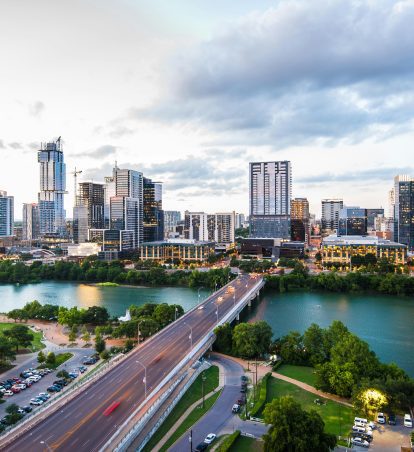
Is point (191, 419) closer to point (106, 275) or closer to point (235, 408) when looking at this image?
point (235, 408)

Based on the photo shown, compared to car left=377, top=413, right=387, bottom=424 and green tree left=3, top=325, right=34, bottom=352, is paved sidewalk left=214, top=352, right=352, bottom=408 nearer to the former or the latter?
car left=377, top=413, right=387, bottom=424

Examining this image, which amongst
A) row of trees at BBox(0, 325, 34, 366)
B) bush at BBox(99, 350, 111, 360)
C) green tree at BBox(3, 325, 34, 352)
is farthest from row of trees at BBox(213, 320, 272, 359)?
green tree at BBox(3, 325, 34, 352)

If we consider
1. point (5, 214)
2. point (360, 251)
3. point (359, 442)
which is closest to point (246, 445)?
point (359, 442)

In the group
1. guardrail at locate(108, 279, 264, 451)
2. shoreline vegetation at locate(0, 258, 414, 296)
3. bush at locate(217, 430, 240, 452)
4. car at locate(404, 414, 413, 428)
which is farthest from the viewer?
shoreline vegetation at locate(0, 258, 414, 296)

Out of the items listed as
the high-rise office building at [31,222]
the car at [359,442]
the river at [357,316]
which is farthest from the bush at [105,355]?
the high-rise office building at [31,222]

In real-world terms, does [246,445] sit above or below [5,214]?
below

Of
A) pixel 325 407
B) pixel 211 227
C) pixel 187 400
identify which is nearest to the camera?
pixel 325 407

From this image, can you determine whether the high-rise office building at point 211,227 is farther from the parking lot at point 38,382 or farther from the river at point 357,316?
the parking lot at point 38,382
